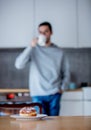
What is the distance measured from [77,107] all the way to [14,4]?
1.57 metres

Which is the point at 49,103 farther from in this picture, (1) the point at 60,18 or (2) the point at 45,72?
(1) the point at 60,18

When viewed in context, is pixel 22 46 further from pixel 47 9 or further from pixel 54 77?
pixel 54 77

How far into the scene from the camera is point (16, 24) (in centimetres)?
421

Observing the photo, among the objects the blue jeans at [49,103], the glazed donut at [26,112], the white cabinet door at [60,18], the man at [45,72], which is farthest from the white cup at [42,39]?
the white cabinet door at [60,18]

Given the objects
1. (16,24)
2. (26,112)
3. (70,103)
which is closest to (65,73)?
(70,103)

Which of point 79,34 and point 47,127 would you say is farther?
point 79,34

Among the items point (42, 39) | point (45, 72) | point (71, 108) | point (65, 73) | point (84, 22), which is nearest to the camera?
point (42, 39)

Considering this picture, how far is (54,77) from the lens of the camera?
284 cm

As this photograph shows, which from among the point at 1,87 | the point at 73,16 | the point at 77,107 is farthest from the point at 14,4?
the point at 77,107

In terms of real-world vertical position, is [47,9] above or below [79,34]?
above

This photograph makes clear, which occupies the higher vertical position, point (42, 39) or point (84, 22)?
point (84, 22)

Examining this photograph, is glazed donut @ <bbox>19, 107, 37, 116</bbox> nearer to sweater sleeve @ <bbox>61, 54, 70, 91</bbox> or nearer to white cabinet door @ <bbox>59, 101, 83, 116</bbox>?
sweater sleeve @ <bbox>61, 54, 70, 91</bbox>

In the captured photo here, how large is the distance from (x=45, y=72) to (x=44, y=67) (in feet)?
0.15

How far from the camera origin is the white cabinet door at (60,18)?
13.6 ft
